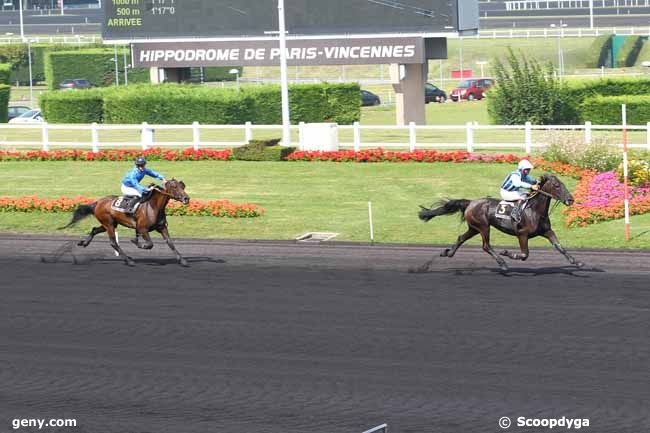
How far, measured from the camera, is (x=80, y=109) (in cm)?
4912

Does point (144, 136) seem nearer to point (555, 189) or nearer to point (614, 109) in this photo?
point (614, 109)

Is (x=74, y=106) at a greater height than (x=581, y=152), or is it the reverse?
(x=74, y=106)

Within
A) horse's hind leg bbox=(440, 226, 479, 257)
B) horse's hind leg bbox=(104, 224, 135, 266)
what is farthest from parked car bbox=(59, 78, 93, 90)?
horse's hind leg bbox=(440, 226, 479, 257)

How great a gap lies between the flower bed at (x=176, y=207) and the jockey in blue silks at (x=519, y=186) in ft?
26.6

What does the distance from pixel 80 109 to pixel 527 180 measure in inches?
1272

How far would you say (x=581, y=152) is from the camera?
3134 cm

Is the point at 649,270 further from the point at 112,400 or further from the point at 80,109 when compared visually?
the point at 80,109

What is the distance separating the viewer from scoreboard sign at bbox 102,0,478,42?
154ft

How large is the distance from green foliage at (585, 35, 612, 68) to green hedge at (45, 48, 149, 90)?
99.3 ft

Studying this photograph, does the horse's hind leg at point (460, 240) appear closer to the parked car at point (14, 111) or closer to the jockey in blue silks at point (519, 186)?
the jockey in blue silks at point (519, 186)

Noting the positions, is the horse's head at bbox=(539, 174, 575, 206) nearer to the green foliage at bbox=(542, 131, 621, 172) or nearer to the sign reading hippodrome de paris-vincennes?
the green foliage at bbox=(542, 131, 621, 172)

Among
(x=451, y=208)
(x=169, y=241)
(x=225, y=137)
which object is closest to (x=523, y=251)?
Result: (x=451, y=208)

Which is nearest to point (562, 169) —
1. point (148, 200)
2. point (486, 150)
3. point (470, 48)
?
point (486, 150)

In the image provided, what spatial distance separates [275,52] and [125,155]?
44.0 ft
